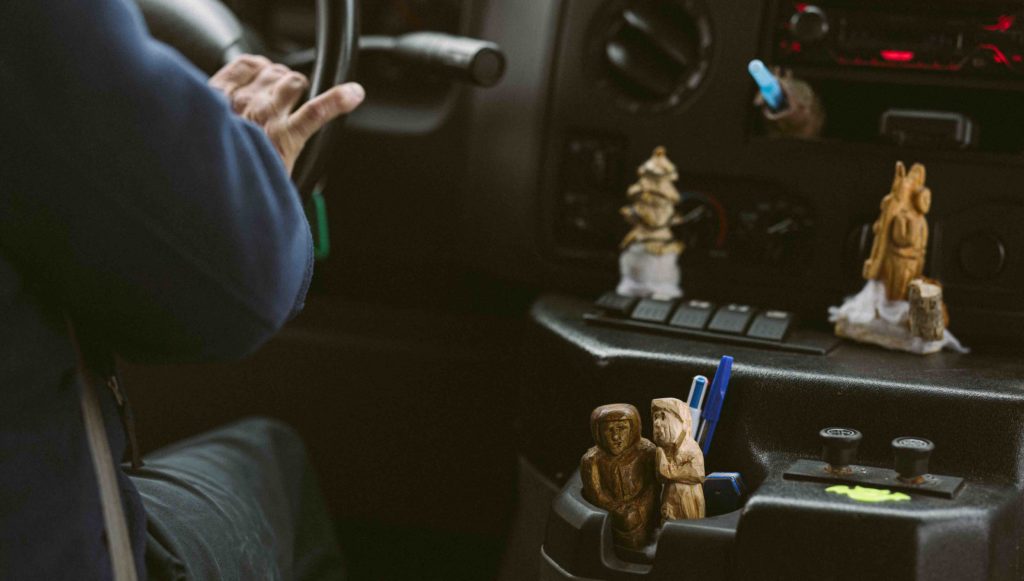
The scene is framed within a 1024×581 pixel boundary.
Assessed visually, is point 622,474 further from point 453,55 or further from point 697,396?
point 453,55

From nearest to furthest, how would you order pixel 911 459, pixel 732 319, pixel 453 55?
1. pixel 911 459
2. pixel 732 319
3. pixel 453 55

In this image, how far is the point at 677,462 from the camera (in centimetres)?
72

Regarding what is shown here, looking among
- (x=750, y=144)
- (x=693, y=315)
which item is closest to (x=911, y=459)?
(x=693, y=315)

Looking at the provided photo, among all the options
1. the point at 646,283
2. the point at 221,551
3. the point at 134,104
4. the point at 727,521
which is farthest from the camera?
the point at 646,283

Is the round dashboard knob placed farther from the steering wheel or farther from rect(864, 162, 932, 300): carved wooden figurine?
the steering wheel

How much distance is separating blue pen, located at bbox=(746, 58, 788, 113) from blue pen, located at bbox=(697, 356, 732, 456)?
236 millimetres

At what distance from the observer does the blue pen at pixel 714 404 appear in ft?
Result: 2.59

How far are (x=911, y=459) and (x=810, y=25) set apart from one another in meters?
0.39

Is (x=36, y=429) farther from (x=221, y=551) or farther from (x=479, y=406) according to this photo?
(x=479, y=406)

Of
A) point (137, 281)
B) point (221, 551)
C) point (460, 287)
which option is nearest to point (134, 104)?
point (137, 281)

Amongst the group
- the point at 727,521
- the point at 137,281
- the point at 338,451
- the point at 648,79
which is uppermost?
the point at 648,79

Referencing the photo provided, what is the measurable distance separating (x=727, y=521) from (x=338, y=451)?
0.69m

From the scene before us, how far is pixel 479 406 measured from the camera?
1261 mm

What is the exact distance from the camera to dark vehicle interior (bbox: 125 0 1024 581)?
0.74m
